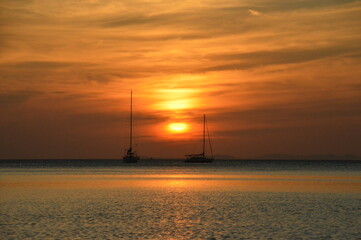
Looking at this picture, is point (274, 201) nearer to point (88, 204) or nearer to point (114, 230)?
point (88, 204)

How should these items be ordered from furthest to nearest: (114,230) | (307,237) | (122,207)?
(122,207), (114,230), (307,237)

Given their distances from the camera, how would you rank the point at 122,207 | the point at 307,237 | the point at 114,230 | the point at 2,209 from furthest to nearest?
the point at 122,207
the point at 2,209
the point at 114,230
the point at 307,237

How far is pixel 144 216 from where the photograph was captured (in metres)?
46.4

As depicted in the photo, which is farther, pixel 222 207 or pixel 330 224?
pixel 222 207

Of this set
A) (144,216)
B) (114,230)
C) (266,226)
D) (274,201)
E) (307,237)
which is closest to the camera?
(307,237)

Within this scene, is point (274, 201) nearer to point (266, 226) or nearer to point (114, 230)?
point (266, 226)

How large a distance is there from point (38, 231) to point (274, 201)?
111 feet

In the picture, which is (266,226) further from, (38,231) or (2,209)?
(2,209)

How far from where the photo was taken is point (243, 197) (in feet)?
225

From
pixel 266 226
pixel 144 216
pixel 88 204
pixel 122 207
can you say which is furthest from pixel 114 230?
pixel 88 204

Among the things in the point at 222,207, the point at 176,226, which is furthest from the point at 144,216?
the point at 222,207

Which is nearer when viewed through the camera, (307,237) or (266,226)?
(307,237)

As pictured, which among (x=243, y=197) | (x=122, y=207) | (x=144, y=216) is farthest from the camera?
(x=243, y=197)

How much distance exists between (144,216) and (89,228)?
28.8 ft
